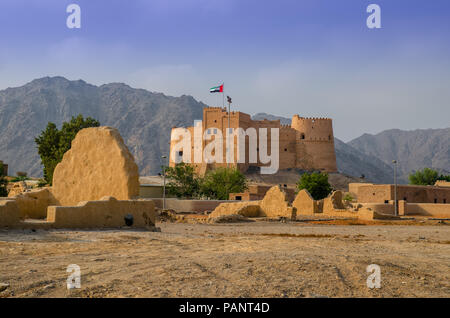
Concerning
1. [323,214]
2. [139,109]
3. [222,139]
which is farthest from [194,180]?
[139,109]

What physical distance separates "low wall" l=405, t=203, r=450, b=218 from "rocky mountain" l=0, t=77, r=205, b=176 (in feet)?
343

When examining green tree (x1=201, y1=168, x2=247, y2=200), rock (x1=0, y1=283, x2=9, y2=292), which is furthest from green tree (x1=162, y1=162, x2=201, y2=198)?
rock (x1=0, y1=283, x2=9, y2=292)

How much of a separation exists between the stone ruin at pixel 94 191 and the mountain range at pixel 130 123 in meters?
115

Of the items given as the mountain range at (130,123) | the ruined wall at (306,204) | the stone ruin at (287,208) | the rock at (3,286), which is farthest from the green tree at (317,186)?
the mountain range at (130,123)

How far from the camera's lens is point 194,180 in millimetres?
40688

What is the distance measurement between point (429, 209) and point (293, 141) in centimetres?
4070

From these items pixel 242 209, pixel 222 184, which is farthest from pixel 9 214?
pixel 222 184

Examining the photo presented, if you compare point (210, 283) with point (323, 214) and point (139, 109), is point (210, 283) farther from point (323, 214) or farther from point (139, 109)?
point (139, 109)

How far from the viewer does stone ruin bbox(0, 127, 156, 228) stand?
37.8 ft

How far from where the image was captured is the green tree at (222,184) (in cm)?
4019

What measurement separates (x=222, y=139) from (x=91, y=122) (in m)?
31.4

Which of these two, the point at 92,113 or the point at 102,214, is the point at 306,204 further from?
the point at 92,113

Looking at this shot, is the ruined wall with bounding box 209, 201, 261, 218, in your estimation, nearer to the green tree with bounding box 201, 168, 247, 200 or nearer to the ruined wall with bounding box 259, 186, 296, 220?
the ruined wall with bounding box 259, 186, 296, 220
